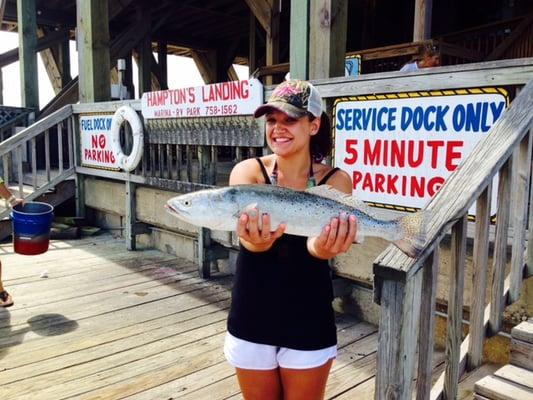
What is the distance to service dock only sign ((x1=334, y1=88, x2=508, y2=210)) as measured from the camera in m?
3.18

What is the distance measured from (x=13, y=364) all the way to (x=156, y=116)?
11.5 ft

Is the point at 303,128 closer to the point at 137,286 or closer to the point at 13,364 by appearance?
the point at 13,364

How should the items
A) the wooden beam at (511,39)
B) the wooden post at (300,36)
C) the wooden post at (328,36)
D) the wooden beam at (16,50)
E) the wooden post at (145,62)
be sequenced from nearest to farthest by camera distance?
the wooden post at (328,36) < the wooden post at (300,36) < the wooden beam at (511,39) < the wooden beam at (16,50) < the wooden post at (145,62)

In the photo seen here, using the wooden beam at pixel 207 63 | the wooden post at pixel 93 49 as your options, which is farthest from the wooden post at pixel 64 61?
the wooden post at pixel 93 49

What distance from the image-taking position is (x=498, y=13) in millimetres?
9023

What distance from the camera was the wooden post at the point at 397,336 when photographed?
172 centimetres

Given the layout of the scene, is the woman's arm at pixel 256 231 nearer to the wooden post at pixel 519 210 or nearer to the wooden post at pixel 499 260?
the wooden post at pixel 499 260

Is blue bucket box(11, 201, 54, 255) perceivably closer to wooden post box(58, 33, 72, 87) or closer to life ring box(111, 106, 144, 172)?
life ring box(111, 106, 144, 172)

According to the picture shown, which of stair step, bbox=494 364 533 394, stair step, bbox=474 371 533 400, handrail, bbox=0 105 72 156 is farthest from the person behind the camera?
handrail, bbox=0 105 72 156

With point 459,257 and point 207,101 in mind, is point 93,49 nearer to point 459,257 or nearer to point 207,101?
point 207,101

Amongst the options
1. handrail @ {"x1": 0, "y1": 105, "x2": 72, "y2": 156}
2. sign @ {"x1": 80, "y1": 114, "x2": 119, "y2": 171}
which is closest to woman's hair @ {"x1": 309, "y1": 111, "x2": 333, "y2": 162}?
sign @ {"x1": 80, "y1": 114, "x2": 119, "y2": 171}

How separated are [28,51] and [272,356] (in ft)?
31.1

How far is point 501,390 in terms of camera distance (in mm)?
2318

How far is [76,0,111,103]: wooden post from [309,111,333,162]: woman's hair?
6.51 meters
